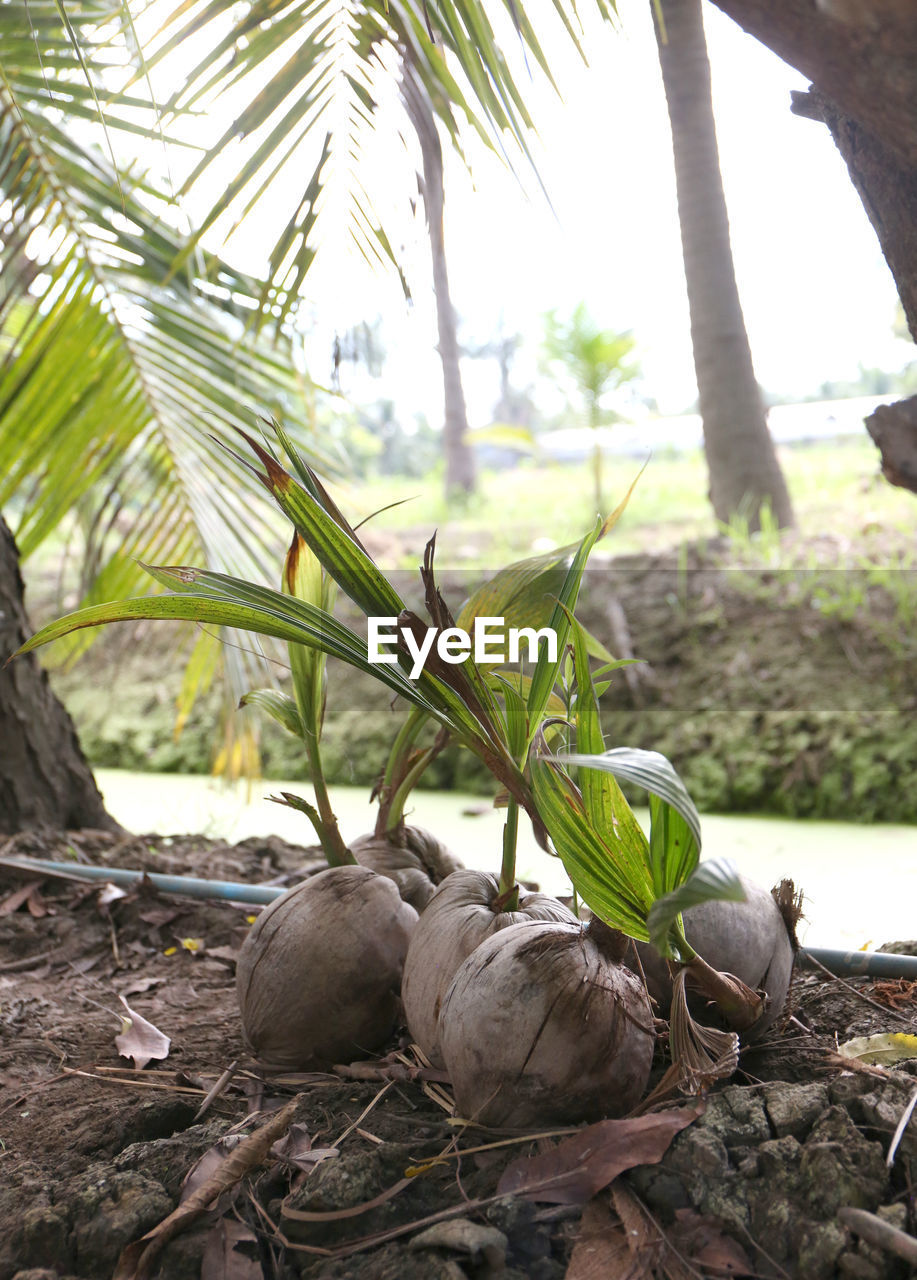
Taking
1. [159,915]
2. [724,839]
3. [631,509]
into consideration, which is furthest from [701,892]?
[631,509]

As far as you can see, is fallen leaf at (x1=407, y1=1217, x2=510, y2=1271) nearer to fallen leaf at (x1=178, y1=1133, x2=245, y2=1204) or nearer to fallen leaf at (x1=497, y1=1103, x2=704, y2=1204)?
fallen leaf at (x1=497, y1=1103, x2=704, y2=1204)

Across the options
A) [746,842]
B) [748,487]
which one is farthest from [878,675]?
[748,487]

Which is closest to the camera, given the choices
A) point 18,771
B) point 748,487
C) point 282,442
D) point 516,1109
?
point 516,1109

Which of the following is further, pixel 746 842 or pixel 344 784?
pixel 344 784

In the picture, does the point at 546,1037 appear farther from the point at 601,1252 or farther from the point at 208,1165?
the point at 208,1165

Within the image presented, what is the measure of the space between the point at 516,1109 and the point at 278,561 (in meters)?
1.61

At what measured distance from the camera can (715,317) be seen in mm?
3387

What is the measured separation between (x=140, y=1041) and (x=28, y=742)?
87 centimetres

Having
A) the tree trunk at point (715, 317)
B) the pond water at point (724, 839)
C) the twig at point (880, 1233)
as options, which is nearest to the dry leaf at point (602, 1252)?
the twig at point (880, 1233)

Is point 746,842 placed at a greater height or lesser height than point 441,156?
lesser

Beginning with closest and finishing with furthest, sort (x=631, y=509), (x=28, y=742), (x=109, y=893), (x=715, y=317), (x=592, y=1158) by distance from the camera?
1. (x=592, y=1158)
2. (x=109, y=893)
3. (x=28, y=742)
4. (x=715, y=317)
5. (x=631, y=509)

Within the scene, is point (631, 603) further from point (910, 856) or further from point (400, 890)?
point (400, 890)

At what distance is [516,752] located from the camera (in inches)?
36.5

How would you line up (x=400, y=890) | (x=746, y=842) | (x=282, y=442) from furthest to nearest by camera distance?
(x=746, y=842) < (x=400, y=890) < (x=282, y=442)
